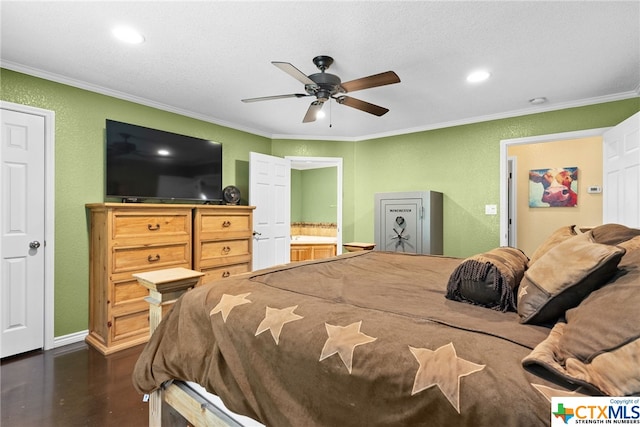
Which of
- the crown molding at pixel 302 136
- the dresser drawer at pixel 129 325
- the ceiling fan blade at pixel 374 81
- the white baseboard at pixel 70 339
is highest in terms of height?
the crown molding at pixel 302 136

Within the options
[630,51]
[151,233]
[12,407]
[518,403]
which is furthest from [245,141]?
[518,403]

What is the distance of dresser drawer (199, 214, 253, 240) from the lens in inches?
136

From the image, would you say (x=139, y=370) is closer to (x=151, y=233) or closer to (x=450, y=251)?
(x=151, y=233)

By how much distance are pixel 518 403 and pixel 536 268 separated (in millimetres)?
602

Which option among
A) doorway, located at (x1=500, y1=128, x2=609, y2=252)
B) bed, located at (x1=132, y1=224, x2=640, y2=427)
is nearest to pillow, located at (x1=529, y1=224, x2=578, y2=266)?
bed, located at (x1=132, y1=224, x2=640, y2=427)

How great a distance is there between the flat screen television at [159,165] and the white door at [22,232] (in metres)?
0.53

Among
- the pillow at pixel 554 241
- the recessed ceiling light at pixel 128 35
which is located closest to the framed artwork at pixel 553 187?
the pillow at pixel 554 241

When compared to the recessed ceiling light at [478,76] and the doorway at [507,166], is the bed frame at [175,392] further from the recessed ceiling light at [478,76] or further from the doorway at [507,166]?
the doorway at [507,166]

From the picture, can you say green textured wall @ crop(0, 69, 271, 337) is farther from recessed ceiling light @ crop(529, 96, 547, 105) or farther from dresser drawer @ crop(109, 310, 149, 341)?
recessed ceiling light @ crop(529, 96, 547, 105)

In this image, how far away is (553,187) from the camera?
4637 mm

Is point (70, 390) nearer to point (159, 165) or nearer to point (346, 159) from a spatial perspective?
point (159, 165)

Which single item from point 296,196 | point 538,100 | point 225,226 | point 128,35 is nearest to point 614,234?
point 538,100

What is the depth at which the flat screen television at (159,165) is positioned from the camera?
121 inches

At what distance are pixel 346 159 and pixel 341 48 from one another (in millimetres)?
2752
